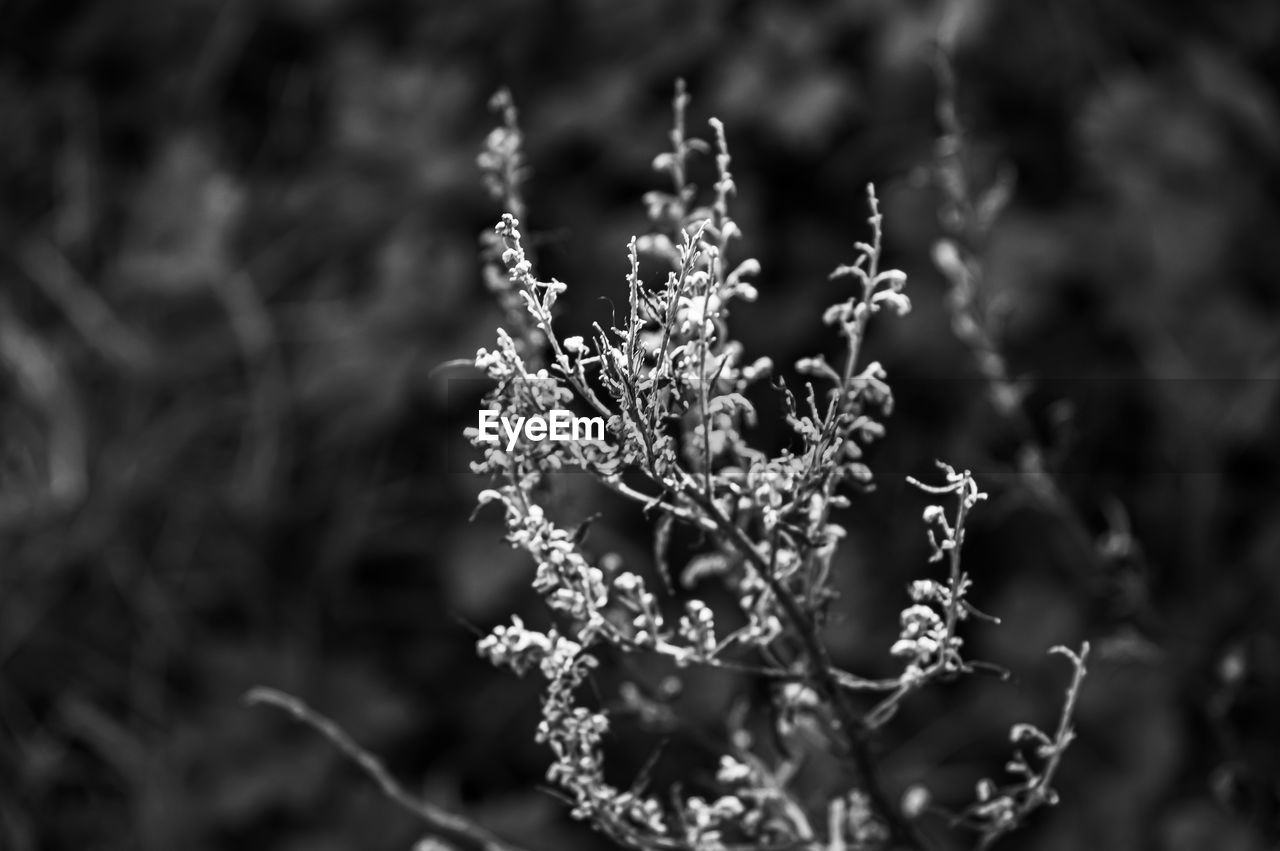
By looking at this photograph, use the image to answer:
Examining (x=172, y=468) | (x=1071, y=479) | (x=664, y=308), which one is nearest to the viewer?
(x=664, y=308)

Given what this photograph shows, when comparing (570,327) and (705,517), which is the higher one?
(570,327)

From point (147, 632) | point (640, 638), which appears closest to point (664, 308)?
point (640, 638)

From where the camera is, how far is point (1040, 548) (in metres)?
1.48

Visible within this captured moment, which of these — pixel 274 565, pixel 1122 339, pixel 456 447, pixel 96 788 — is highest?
pixel 1122 339

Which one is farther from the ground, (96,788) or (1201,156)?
(1201,156)

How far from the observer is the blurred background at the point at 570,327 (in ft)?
4.63

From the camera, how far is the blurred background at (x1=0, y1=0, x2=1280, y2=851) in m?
1.41

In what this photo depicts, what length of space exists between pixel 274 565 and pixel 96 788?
0.35 meters

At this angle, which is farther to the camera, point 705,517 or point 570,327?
point 570,327

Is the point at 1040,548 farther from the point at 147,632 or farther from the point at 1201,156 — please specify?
the point at 147,632

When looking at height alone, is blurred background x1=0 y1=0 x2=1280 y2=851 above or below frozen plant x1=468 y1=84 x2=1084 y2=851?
above

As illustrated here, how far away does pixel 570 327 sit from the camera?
1434mm

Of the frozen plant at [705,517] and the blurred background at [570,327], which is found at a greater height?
the blurred background at [570,327]

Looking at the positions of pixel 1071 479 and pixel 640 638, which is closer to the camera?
pixel 640 638
